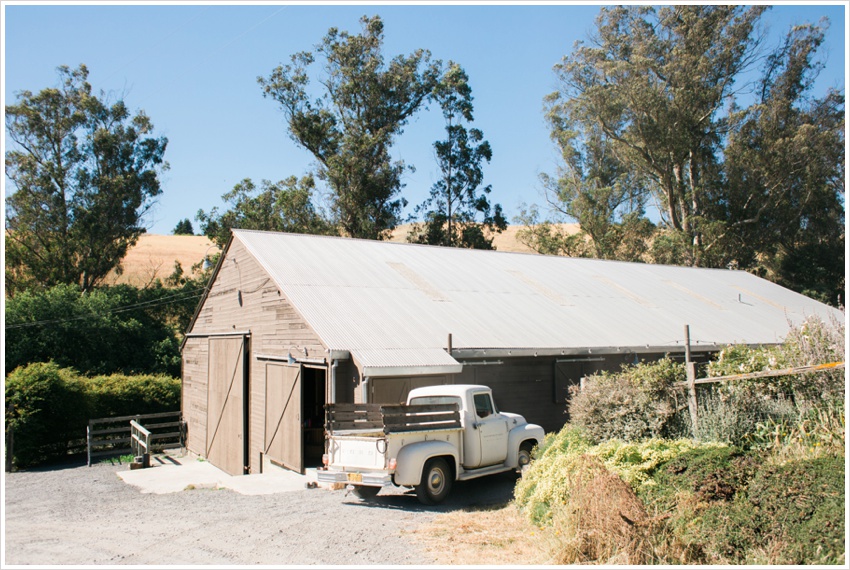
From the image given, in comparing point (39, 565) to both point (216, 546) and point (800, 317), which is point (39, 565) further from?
point (800, 317)

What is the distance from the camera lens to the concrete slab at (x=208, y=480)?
1391 centimetres

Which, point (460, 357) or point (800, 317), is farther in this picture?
point (800, 317)

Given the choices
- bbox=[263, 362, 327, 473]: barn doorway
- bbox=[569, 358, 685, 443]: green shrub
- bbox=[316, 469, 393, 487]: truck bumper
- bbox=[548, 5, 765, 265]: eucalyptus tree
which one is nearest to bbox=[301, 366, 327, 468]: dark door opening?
bbox=[263, 362, 327, 473]: barn doorway

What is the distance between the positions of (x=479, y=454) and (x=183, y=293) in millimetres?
32912

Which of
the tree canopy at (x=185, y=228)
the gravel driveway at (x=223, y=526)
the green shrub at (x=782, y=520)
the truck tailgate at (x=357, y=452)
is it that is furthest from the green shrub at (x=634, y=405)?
the tree canopy at (x=185, y=228)

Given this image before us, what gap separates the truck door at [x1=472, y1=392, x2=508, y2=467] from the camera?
12617 millimetres

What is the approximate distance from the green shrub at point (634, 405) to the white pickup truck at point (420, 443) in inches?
75.4

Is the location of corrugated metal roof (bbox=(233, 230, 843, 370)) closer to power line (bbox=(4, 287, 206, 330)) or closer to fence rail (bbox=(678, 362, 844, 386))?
fence rail (bbox=(678, 362, 844, 386))

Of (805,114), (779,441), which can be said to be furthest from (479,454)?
(805,114)

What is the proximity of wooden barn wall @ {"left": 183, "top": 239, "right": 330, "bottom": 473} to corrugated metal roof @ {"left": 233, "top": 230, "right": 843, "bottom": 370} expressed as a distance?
1.35 feet

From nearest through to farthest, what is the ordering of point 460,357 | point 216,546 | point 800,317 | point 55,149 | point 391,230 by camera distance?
point 216,546 → point 460,357 → point 800,317 → point 55,149 → point 391,230

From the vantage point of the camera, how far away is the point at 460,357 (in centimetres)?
1549

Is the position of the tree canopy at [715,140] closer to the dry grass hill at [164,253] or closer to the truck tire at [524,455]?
the dry grass hill at [164,253]

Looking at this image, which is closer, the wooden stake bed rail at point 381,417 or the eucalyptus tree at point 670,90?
the wooden stake bed rail at point 381,417
